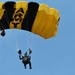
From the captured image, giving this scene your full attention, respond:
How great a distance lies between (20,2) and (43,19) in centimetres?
180

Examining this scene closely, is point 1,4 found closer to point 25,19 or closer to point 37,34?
point 25,19

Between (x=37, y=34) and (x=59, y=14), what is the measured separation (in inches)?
80.1

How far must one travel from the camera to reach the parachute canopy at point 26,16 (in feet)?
59.9

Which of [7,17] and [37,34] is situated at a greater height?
[7,17]

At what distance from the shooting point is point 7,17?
60.5ft

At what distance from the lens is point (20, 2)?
18.3 metres

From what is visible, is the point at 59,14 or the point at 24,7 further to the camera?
the point at 59,14

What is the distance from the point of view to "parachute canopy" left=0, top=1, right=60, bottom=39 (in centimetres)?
1827

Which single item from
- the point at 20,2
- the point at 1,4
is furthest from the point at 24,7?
the point at 1,4

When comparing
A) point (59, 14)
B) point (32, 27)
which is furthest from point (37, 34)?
point (59, 14)

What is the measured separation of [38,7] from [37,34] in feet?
5.92

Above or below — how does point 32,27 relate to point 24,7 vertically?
below

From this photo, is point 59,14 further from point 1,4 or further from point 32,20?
point 1,4

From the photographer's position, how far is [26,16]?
60.5ft
